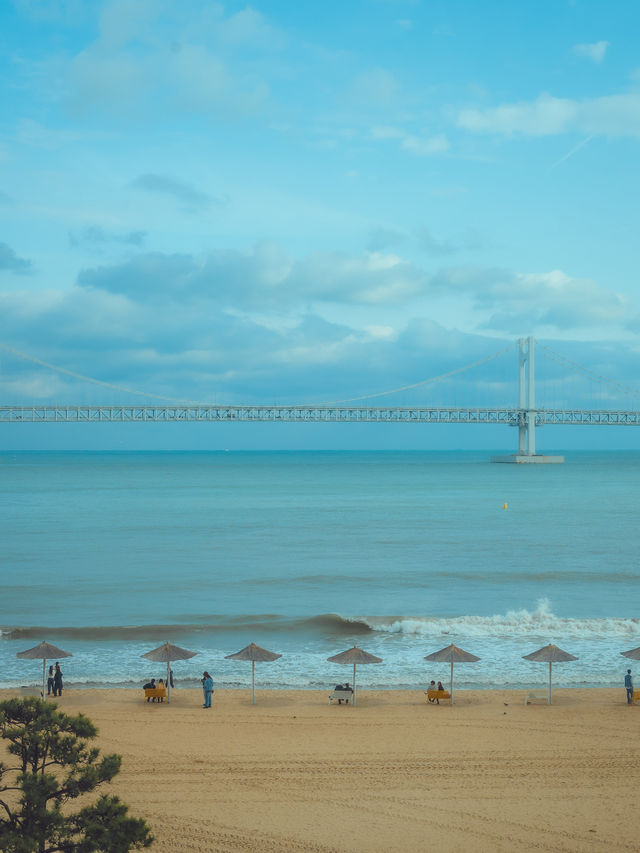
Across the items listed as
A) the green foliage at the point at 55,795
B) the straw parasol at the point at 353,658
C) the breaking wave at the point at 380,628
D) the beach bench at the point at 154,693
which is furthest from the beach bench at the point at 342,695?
the green foliage at the point at 55,795

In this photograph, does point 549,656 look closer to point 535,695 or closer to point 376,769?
point 535,695

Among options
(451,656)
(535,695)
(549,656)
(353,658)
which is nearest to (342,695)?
(353,658)

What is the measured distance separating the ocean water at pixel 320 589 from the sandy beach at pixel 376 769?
5.40 ft

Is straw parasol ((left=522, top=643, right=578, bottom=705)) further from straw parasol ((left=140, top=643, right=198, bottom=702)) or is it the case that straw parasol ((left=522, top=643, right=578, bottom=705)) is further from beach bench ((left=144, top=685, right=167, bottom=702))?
beach bench ((left=144, top=685, right=167, bottom=702))

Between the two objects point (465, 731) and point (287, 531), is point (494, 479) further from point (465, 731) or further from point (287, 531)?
point (465, 731)

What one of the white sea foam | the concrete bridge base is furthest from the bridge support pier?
the white sea foam

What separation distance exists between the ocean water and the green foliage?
29.3 feet

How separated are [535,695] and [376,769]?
3.82 meters

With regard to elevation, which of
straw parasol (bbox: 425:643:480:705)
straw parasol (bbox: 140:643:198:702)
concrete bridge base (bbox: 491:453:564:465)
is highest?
concrete bridge base (bbox: 491:453:564:465)

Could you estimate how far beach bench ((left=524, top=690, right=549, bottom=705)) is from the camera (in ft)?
38.2

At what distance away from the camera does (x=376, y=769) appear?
29.7 feet

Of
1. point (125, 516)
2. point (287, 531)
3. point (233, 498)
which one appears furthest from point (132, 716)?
point (233, 498)

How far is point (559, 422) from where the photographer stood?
296 feet

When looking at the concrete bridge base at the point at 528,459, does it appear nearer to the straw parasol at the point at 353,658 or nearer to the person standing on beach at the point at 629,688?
the person standing on beach at the point at 629,688
